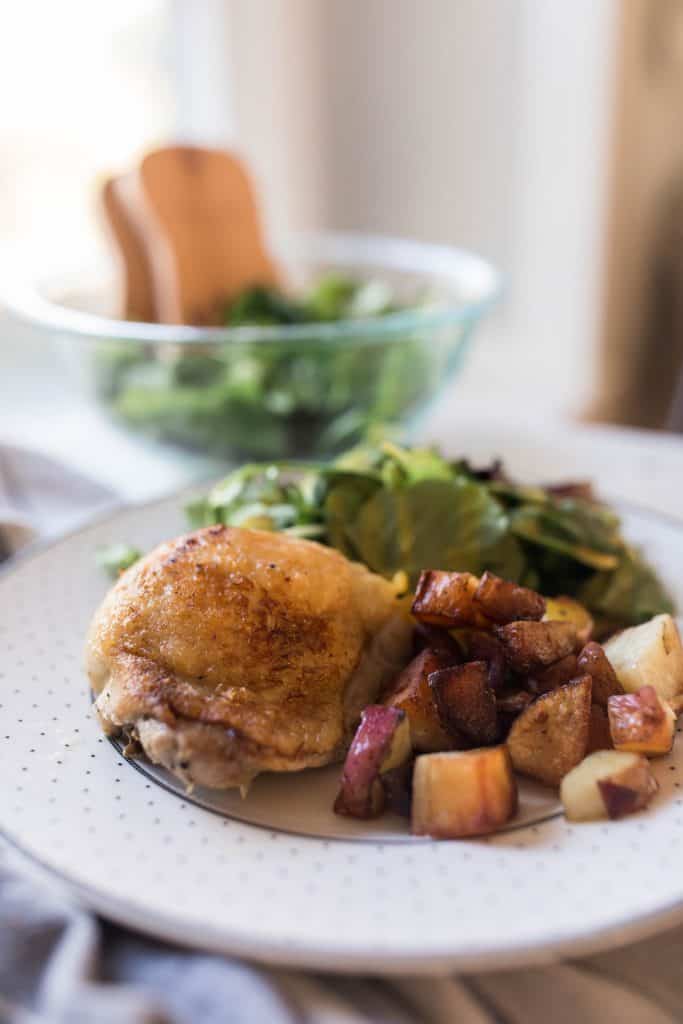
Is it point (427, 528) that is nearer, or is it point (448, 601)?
point (448, 601)

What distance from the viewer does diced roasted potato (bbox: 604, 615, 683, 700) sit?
3.47ft

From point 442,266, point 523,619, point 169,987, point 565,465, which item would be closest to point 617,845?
point 523,619

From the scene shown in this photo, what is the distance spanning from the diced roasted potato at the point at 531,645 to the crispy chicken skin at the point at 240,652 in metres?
0.15

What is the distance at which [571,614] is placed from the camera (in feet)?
4.16

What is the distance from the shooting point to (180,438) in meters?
1.91

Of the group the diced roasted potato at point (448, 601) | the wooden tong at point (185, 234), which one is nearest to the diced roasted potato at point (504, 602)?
the diced roasted potato at point (448, 601)

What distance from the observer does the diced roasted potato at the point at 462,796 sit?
35.6 inches

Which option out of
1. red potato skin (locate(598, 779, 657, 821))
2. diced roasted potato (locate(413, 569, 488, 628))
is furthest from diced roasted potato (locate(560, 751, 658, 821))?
diced roasted potato (locate(413, 569, 488, 628))

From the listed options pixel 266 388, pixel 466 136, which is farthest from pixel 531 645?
pixel 466 136

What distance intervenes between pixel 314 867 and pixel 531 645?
329mm

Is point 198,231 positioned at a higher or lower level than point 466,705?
higher

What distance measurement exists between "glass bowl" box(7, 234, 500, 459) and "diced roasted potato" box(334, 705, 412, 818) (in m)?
0.94

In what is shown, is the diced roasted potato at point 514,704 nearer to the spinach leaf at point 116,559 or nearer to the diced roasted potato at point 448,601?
the diced roasted potato at point 448,601

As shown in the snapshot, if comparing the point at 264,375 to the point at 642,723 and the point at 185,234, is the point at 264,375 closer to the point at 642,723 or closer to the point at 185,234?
the point at 185,234
